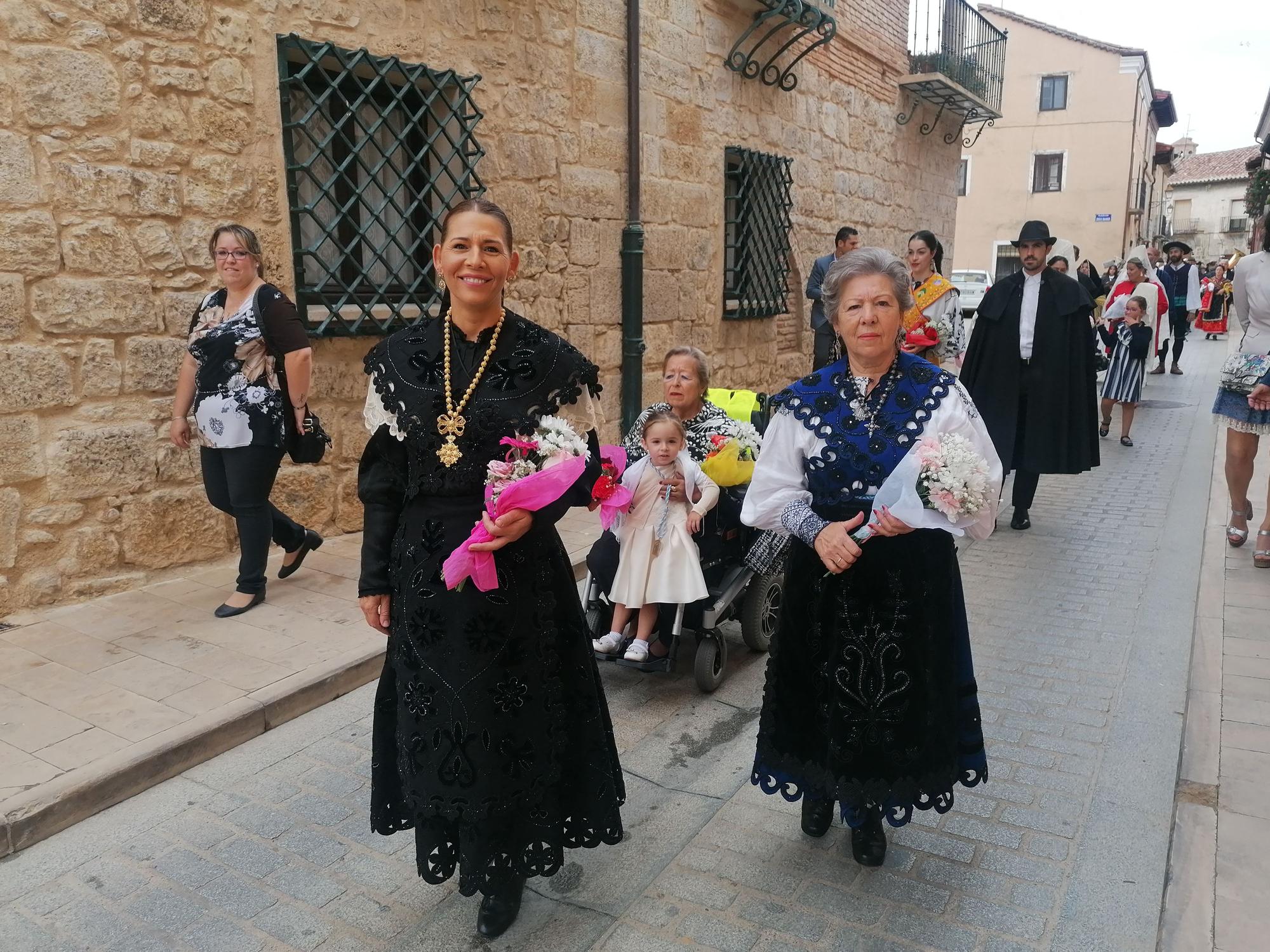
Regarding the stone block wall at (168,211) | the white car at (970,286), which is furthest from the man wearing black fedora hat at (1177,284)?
the stone block wall at (168,211)

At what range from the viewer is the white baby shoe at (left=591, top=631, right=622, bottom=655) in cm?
421

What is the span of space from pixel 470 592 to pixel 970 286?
22.7 meters

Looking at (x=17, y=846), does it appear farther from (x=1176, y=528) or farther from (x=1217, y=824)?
(x=1176, y=528)

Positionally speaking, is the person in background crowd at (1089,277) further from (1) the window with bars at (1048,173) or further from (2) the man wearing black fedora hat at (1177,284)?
(1) the window with bars at (1048,173)

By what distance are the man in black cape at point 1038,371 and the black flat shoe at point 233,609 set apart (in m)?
4.73

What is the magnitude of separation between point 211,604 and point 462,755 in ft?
10.0

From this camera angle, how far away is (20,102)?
14.7 ft

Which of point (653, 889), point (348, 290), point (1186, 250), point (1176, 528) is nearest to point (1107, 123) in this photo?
point (1186, 250)

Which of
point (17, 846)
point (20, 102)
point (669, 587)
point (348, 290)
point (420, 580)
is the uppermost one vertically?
point (20, 102)

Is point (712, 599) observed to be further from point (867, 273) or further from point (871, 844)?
point (867, 273)

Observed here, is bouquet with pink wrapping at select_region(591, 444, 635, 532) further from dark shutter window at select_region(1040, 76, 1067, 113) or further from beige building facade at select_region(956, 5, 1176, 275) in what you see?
dark shutter window at select_region(1040, 76, 1067, 113)

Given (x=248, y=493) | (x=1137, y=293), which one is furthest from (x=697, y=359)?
(x=1137, y=293)

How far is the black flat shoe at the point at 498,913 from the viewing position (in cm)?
260

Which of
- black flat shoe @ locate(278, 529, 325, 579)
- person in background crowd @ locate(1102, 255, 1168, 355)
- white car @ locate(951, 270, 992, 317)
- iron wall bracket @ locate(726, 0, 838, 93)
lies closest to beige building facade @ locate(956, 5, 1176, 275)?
white car @ locate(951, 270, 992, 317)
